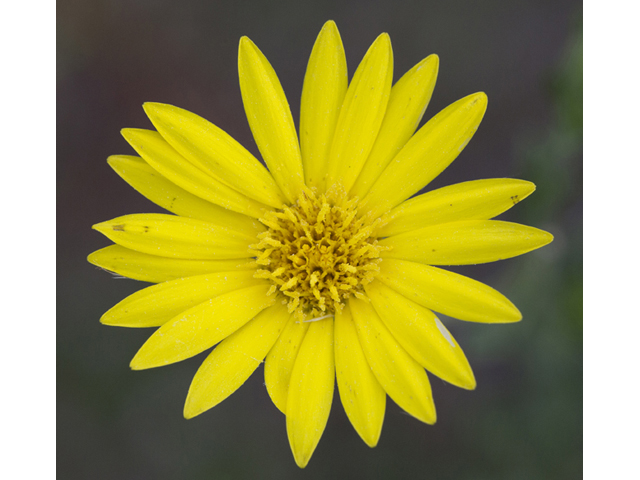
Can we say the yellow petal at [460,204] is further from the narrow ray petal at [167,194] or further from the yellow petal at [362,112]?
the narrow ray petal at [167,194]

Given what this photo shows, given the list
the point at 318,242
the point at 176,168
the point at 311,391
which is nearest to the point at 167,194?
the point at 176,168

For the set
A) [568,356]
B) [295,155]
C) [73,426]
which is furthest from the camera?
[73,426]

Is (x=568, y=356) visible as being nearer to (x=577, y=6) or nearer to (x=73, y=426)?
(x=577, y=6)

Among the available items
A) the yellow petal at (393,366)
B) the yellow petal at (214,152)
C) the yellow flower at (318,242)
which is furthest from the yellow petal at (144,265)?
the yellow petal at (393,366)

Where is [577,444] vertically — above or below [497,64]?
below

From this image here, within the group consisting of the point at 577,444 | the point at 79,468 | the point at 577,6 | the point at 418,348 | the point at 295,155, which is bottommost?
the point at 79,468
